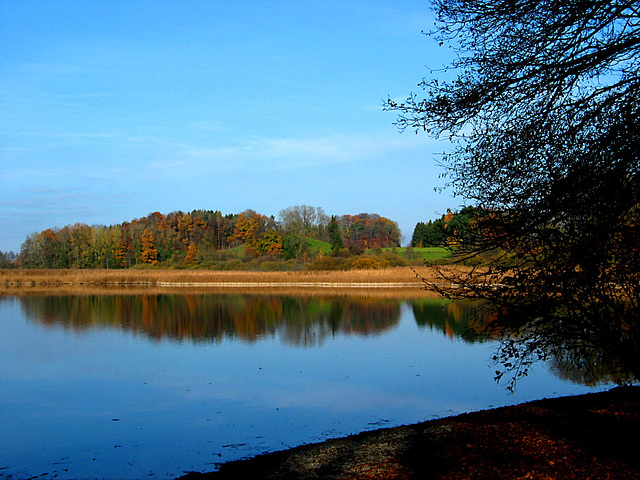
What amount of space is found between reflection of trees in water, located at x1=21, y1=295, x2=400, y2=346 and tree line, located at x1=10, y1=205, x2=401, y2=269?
33.4 m

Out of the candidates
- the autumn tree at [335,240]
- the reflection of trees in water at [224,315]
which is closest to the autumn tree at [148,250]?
the autumn tree at [335,240]

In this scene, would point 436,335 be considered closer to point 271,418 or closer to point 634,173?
point 271,418

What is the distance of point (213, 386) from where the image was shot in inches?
506

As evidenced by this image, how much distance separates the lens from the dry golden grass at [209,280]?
150 feet

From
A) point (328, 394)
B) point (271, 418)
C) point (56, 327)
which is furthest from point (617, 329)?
point (56, 327)

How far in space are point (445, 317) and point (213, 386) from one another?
1622 cm

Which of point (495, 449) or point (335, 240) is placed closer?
point (495, 449)

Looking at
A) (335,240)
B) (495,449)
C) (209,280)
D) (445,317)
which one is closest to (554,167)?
(495,449)

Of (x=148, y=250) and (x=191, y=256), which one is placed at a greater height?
(x=148, y=250)

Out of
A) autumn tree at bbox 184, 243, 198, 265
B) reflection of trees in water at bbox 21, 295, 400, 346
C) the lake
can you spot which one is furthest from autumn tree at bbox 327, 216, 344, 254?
the lake

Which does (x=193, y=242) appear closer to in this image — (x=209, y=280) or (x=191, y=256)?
(x=191, y=256)

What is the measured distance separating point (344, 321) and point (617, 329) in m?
18.4

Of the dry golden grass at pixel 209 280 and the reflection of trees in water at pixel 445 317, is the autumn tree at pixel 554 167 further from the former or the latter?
the dry golden grass at pixel 209 280

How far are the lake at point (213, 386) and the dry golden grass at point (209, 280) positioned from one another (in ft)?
66.9
